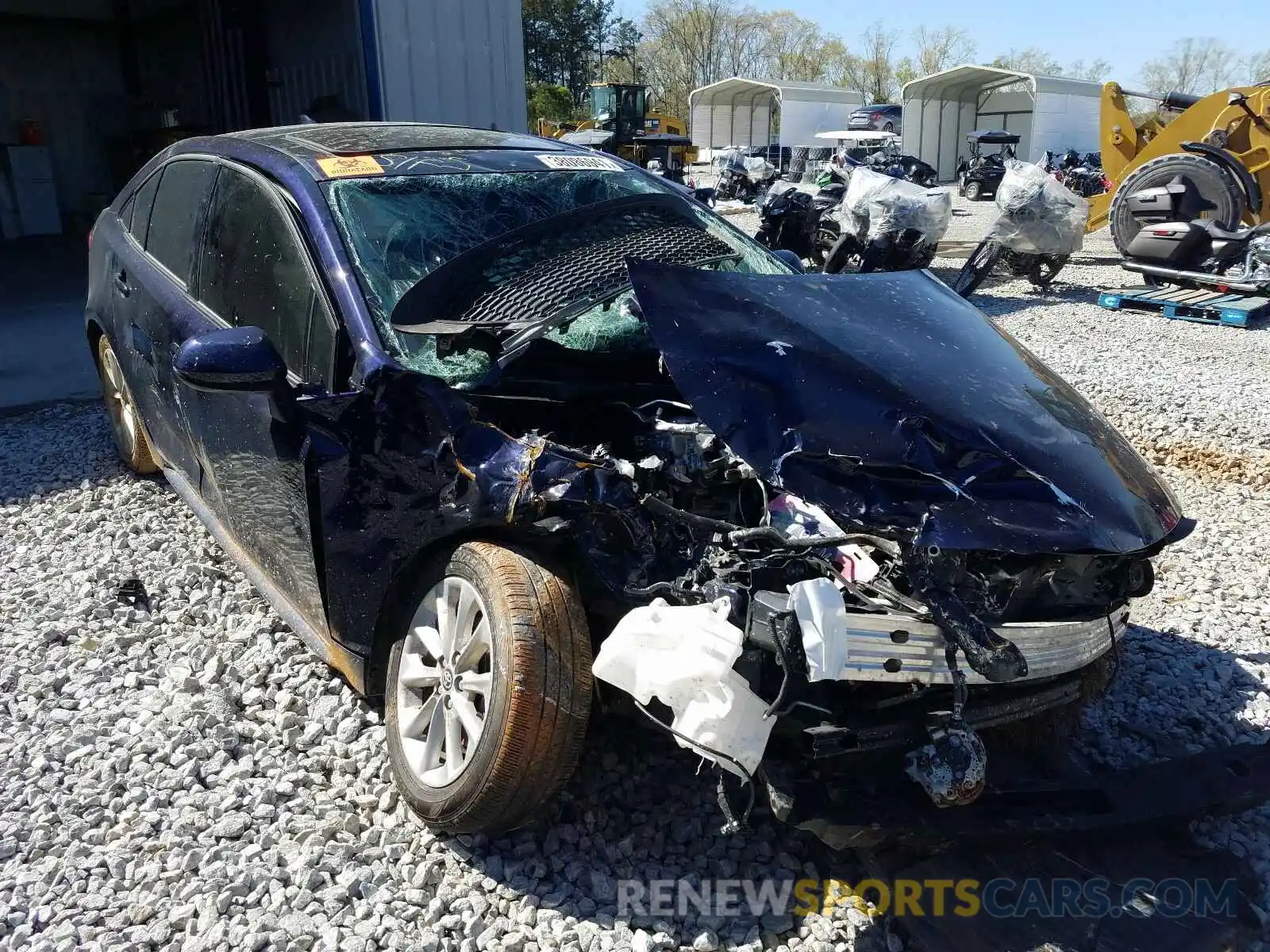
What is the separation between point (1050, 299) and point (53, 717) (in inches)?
413

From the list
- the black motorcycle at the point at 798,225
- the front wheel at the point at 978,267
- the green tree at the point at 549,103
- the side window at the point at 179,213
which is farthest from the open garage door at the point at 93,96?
the green tree at the point at 549,103

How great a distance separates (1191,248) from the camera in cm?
1010

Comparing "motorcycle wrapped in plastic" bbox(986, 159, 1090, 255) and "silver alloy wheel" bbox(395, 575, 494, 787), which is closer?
"silver alloy wheel" bbox(395, 575, 494, 787)

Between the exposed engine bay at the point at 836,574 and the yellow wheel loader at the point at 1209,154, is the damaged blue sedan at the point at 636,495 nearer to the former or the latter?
the exposed engine bay at the point at 836,574

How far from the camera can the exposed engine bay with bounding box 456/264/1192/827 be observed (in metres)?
1.90

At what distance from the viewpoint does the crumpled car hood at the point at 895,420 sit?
2.06m

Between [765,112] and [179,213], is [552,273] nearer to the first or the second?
[179,213]

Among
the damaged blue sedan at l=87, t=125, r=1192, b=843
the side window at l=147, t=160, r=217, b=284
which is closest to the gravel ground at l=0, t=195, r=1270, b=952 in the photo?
the damaged blue sedan at l=87, t=125, r=1192, b=843

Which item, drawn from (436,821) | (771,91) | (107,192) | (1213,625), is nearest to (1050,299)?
(1213,625)

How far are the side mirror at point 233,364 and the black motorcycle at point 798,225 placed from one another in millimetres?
9382

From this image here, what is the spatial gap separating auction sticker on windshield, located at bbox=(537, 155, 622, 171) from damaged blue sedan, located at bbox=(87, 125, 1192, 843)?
0.37 metres

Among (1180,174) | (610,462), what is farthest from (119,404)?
(1180,174)

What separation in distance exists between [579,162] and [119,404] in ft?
8.98

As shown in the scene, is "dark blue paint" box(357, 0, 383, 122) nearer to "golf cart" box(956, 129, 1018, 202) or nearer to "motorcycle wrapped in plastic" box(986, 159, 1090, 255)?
"motorcycle wrapped in plastic" box(986, 159, 1090, 255)
